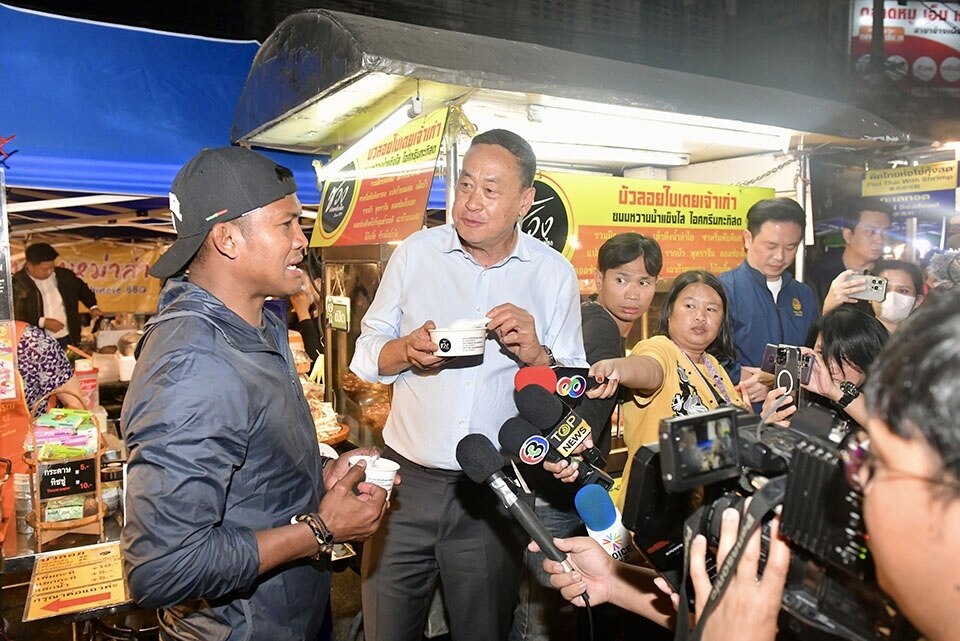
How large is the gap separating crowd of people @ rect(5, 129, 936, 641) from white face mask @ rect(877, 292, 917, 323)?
1.13 ft

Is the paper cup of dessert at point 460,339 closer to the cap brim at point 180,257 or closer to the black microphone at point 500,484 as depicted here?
the black microphone at point 500,484

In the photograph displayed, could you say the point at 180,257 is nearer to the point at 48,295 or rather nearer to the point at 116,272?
the point at 48,295

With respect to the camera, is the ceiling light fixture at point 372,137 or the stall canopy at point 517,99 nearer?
the stall canopy at point 517,99

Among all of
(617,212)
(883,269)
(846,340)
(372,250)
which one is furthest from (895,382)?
(883,269)

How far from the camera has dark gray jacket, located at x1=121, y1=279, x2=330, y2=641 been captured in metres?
1.50

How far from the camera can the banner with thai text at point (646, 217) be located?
3975 mm

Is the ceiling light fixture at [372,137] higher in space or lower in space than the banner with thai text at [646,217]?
higher

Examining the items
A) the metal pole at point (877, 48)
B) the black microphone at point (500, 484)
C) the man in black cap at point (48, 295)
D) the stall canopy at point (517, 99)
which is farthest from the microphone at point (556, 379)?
the metal pole at point (877, 48)

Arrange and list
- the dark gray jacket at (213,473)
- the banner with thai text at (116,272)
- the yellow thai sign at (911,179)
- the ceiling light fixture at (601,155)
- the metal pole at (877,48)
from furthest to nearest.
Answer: the metal pole at (877,48) < the banner with thai text at (116,272) < the yellow thai sign at (911,179) < the ceiling light fixture at (601,155) < the dark gray jacket at (213,473)

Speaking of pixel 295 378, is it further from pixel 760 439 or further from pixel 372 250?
pixel 372 250

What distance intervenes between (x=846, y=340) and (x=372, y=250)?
2486 mm

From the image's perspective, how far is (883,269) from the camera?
14.5ft

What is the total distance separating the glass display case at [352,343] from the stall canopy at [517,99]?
87cm

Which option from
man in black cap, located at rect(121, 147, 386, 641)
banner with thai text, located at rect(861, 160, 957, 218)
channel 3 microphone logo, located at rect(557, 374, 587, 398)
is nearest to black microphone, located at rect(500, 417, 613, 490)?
channel 3 microphone logo, located at rect(557, 374, 587, 398)
